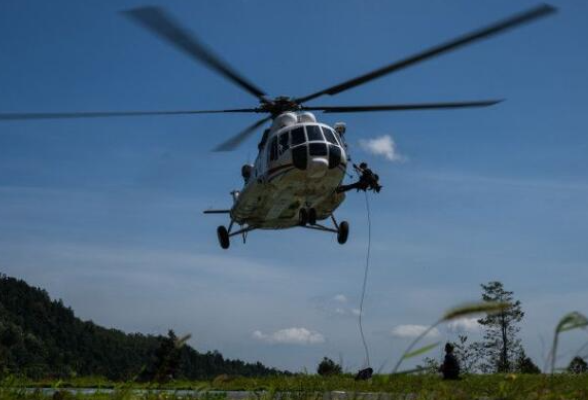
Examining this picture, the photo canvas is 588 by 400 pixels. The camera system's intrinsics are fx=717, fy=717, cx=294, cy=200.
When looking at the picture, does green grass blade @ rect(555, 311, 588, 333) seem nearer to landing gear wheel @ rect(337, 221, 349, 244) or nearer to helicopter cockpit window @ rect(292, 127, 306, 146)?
helicopter cockpit window @ rect(292, 127, 306, 146)

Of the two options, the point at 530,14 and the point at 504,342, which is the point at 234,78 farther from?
the point at 504,342

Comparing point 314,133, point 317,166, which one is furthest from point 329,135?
point 317,166

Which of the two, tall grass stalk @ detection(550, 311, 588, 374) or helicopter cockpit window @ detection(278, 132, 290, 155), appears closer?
tall grass stalk @ detection(550, 311, 588, 374)

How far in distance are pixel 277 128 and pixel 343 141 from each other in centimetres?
218

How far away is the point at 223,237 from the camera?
29.7m

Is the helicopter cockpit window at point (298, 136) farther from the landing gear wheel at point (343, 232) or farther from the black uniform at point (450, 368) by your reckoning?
the black uniform at point (450, 368)

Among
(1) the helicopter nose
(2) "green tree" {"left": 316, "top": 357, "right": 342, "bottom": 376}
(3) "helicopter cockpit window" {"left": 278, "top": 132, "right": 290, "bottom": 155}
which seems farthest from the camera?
(3) "helicopter cockpit window" {"left": 278, "top": 132, "right": 290, "bottom": 155}

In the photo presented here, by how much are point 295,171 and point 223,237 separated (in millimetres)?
9233

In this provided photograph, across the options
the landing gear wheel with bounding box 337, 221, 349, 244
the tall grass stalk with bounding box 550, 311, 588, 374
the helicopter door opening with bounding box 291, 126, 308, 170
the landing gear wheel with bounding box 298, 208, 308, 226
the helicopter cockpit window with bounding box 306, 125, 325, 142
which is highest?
the helicopter cockpit window with bounding box 306, 125, 325, 142

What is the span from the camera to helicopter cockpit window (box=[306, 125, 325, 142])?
21438 millimetres

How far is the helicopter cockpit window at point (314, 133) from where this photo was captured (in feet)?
70.3

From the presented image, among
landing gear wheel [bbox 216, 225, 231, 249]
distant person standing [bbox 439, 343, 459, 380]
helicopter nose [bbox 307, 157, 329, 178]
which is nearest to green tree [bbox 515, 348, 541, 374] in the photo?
distant person standing [bbox 439, 343, 459, 380]

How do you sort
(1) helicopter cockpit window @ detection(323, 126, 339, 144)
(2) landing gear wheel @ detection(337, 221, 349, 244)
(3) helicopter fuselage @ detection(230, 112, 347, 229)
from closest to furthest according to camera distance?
(3) helicopter fuselage @ detection(230, 112, 347, 229) → (1) helicopter cockpit window @ detection(323, 126, 339, 144) → (2) landing gear wheel @ detection(337, 221, 349, 244)

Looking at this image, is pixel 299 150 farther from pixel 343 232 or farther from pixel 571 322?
pixel 571 322
